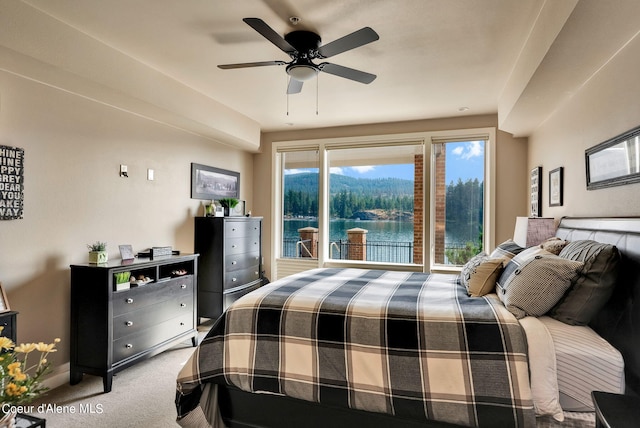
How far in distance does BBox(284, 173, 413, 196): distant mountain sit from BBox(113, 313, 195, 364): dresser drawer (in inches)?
106

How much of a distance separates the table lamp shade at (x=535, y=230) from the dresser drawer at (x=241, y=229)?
321 cm

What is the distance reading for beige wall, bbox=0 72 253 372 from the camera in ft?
8.34

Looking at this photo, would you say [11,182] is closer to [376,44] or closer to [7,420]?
[7,420]

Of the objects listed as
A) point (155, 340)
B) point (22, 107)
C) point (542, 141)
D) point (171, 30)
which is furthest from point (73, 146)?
point (542, 141)

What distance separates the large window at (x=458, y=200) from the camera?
471cm

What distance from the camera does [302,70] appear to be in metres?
2.52

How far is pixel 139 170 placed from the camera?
358 centimetres

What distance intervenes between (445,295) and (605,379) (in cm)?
88

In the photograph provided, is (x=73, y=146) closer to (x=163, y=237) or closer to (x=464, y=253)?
(x=163, y=237)

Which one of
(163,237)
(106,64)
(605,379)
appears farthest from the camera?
(163,237)

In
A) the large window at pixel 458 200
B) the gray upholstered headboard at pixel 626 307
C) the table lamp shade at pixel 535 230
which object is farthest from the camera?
the large window at pixel 458 200

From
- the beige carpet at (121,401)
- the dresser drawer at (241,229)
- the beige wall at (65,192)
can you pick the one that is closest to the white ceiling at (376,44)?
the beige wall at (65,192)

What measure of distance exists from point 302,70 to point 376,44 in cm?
68

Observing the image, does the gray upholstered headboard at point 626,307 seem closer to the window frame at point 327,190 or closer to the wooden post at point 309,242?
the window frame at point 327,190
